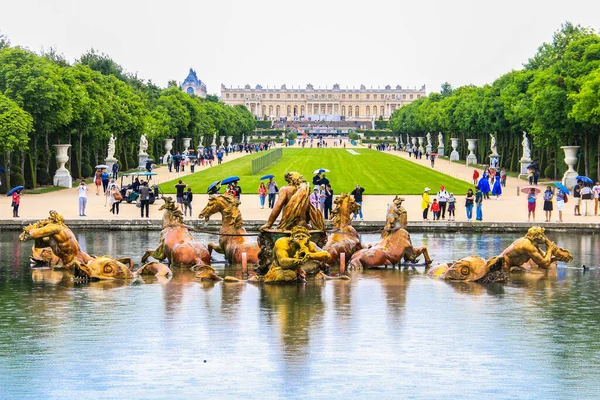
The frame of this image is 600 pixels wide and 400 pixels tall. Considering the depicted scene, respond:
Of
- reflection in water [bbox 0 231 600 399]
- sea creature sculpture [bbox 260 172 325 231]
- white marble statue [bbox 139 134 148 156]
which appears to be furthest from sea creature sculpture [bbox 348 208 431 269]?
white marble statue [bbox 139 134 148 156]

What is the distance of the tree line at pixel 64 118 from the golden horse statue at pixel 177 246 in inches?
1110

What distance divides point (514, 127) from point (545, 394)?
64.8 meters

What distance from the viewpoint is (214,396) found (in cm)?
1558

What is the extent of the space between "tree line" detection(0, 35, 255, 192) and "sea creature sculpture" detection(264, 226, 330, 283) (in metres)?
32.0

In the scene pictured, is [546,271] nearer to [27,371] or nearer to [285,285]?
[285,285]

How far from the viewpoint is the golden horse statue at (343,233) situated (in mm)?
27656

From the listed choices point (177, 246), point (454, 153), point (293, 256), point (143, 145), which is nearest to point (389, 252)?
point (293, 256)

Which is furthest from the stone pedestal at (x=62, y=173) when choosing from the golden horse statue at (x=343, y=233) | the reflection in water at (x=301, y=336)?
the golden horse statue at (x=343, y=233)

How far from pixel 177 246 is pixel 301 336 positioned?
850cm

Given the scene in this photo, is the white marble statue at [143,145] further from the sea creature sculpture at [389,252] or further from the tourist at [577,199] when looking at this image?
the sea creature sculpture at [389,252]

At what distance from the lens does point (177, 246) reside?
1071 inches

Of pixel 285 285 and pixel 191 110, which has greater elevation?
pixel 191 110

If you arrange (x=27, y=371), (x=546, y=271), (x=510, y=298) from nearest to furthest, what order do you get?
(x=27, y=371)
(x=510, y=298)
(x=546, y=271)

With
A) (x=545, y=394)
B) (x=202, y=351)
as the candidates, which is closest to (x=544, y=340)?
(x=545, y=394)
